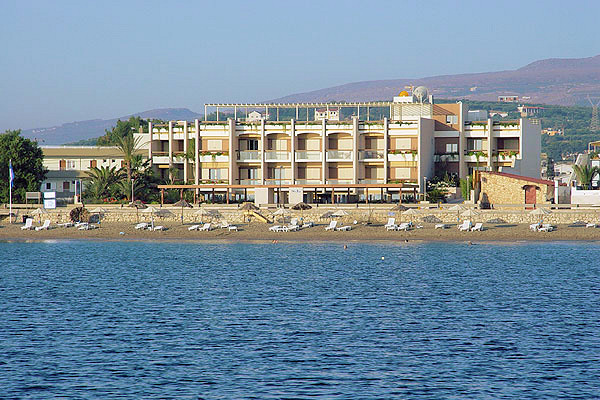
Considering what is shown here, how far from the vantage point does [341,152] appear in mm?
87375

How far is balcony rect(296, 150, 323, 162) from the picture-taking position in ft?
288

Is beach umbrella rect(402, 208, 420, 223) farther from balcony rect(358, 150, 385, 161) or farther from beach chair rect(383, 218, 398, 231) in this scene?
balcony rect(358, 150, 385, 161)

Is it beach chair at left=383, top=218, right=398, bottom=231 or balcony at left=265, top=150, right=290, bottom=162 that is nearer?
beach chair at left=383, top=218, right=398, bottom=231

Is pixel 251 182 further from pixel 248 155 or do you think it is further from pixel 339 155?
pixel 339 155

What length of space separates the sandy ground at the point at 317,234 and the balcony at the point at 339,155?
20222 millimetres

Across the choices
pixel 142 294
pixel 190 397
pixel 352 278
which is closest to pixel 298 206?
pixel 352 278

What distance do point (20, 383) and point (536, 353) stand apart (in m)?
16.1

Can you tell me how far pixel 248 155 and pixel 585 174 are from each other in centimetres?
3346

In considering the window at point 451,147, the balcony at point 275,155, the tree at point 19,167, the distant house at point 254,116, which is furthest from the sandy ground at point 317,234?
the distant house at point 254,116

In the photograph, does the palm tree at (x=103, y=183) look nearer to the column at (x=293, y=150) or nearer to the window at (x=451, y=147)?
the column at (x=293, y=150)

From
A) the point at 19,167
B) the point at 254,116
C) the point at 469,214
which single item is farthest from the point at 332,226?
the point at 254,116

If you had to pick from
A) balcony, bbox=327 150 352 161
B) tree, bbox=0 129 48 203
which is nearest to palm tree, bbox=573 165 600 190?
balcony, bbox=327 150 352 161

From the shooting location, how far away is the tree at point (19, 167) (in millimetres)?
79250

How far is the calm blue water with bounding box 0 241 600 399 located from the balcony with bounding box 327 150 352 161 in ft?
101
